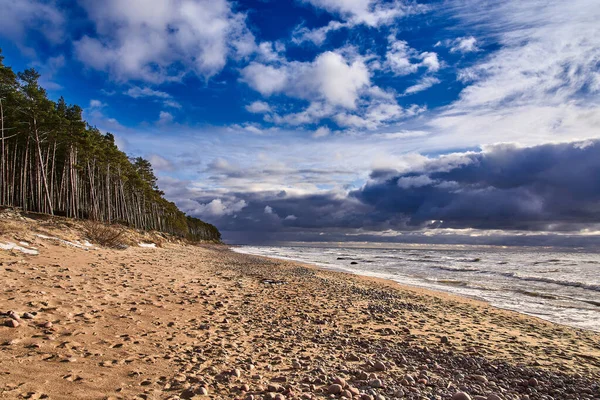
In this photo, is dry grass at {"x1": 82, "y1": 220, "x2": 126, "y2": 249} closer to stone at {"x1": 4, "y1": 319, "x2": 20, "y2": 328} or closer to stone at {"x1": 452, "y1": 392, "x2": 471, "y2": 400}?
stone at {"x1": 4, "y1": 319, "x2": 20, "y2": 328}

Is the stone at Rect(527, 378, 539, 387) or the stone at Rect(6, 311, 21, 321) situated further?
the stone at Rect(6, 311, 21, 321)

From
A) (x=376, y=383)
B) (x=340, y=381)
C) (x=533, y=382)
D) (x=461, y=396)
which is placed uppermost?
(x=340, y=381)

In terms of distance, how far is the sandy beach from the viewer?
5301 millimetres

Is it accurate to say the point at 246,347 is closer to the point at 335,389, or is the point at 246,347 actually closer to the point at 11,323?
the point at 335,389

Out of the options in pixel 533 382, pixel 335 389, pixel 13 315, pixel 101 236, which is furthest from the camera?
pixel 101 236

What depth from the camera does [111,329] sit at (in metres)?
7.43

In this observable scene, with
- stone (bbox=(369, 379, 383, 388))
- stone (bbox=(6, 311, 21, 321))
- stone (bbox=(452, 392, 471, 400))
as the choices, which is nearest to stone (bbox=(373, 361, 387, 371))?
stone (bbox=(369, 379, 383, 388))

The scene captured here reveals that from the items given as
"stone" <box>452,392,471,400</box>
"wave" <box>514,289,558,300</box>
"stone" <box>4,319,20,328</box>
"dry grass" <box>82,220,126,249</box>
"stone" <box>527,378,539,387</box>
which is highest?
"dry grass" <box>82,220,126,249</box>

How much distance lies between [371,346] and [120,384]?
5649mm

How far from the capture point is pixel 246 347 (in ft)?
24.7

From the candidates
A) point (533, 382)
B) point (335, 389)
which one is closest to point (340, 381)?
point (335, 389)

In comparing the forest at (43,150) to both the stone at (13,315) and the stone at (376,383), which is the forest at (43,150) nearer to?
the stone at (13,315)

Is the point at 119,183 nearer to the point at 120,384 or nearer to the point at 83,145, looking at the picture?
the point at 83,145

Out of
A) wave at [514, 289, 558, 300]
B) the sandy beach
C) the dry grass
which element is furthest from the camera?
the dry grass
